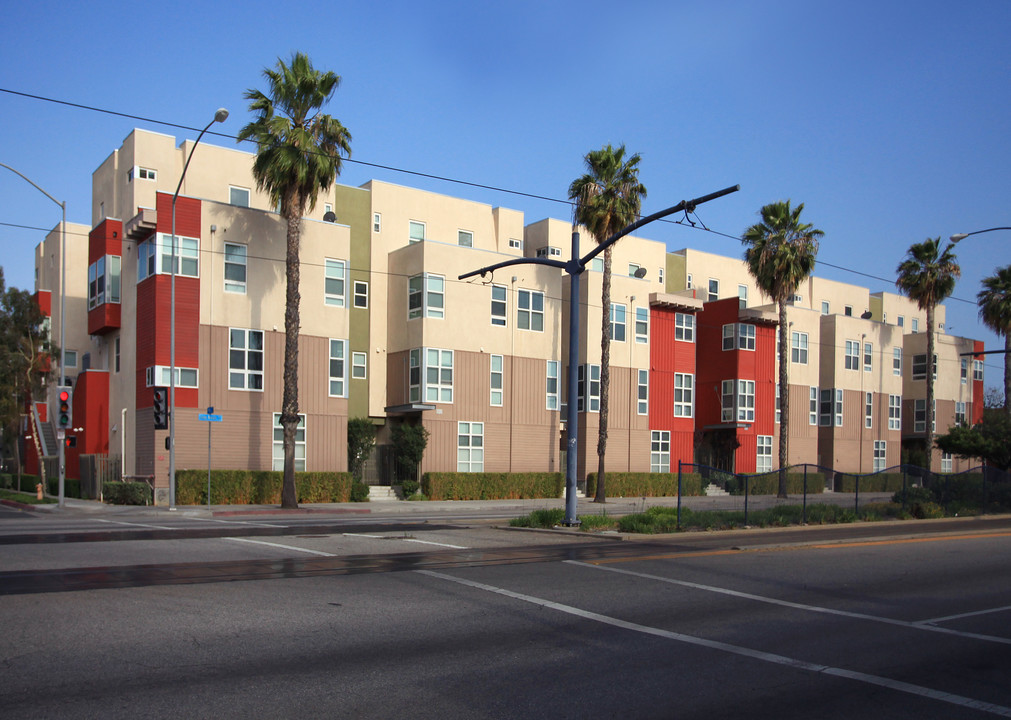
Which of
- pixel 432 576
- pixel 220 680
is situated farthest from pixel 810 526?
pixel 220 680

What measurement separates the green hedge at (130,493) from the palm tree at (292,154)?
5164 mm

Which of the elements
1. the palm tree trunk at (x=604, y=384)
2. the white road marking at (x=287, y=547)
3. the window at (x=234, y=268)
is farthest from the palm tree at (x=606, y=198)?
the white road marking at (x=287, y=547)

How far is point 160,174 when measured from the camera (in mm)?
37781

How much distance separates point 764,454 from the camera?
5262cm

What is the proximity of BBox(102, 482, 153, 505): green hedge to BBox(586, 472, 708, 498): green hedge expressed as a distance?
20312 mm

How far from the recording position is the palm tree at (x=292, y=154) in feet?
98.2

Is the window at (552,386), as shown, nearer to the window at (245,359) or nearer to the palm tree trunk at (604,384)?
the palm tree trunk at (604,384)

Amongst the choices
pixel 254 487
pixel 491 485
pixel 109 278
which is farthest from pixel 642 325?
pixel 109 278

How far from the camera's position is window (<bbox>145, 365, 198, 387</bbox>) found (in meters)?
32.0

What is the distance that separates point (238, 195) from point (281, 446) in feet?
39.8

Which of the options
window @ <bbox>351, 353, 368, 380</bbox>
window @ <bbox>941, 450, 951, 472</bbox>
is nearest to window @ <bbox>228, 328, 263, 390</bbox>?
window @ <bbox>351, 353, 368, 380</bbox>

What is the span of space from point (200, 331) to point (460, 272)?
12.2m

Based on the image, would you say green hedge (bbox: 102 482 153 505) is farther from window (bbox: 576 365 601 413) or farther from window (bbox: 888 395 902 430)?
window (bbox: 888 395 902 430)

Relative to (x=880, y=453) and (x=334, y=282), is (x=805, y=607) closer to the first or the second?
(x=334, y=282)
